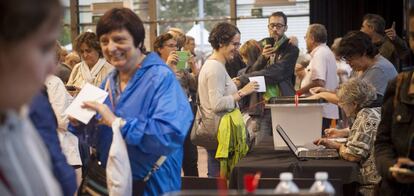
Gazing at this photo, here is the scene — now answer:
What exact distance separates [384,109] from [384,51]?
4.21 m

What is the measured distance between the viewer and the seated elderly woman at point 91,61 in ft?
16.9

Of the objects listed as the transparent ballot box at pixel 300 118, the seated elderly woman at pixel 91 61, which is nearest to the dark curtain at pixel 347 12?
the seated elderly woman at pixel 91 61

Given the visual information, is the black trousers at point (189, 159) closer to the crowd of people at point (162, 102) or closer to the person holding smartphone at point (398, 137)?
the crowd of people at point (162, 102)

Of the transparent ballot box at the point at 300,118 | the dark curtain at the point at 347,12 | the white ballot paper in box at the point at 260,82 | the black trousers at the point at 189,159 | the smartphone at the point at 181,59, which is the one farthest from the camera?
the dark curtain at the point at 347,12

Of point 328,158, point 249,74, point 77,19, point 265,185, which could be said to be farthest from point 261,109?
point 77,19

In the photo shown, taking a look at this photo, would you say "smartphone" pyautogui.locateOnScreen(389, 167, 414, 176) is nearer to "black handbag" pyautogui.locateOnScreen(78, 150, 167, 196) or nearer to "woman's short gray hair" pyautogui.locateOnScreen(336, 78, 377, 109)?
"black handbag" pyautogui.locateOnScreen(78, 150, 167, 196)

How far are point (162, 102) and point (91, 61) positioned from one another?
8.15ft

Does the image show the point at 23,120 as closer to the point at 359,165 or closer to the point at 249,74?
the point at 359,165

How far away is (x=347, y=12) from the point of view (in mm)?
10219

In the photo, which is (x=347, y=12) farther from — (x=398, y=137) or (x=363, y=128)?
(x=398, y=137)

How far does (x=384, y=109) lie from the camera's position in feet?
8.44

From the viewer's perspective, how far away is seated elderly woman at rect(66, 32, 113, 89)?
5.15 metres

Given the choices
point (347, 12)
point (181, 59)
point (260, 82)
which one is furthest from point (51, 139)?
point (347, 12)

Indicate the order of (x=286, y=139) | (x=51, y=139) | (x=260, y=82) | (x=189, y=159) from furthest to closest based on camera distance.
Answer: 1. (x=189, y=159)
2. (x=260, y=82)
3. (x=286, y=139)
4. (x=51, y=139)
